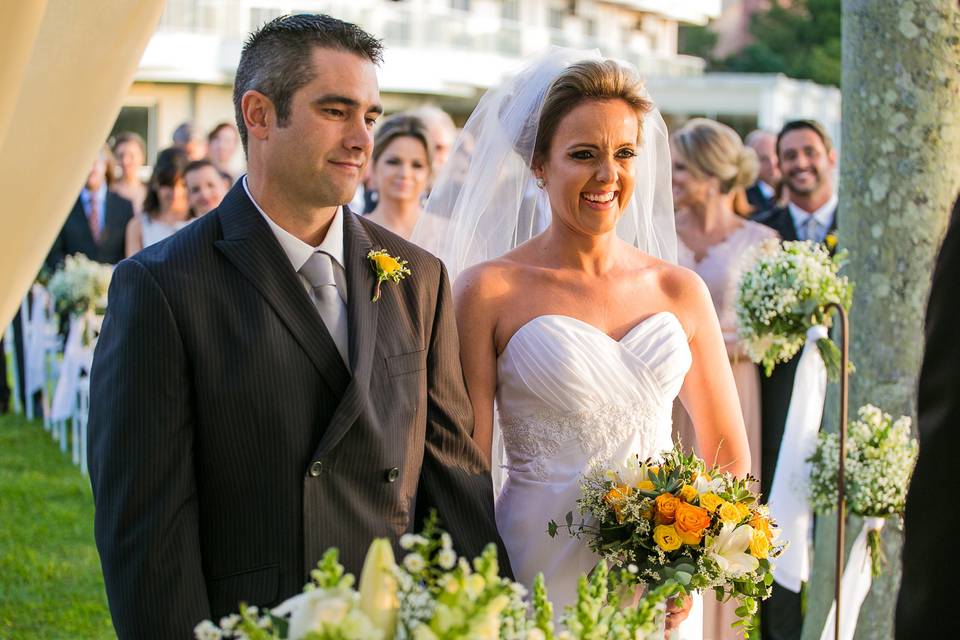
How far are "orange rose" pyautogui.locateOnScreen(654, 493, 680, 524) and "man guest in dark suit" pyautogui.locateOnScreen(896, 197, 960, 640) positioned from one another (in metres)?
1.83

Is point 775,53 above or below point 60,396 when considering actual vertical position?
above

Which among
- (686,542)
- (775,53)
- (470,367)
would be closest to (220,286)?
(470,367)

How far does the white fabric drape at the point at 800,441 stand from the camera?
5672 mm

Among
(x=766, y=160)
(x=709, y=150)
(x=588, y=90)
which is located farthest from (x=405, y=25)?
(x=588, y=90)

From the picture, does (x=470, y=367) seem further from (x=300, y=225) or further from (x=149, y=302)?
(x=149, y=302)

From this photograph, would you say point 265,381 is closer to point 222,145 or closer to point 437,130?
point 437,130

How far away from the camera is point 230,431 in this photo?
9.91 feet

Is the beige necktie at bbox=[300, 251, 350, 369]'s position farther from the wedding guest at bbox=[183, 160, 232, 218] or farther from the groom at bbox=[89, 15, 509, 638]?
the wedding guest at bbox=[183, 160, 232, 218]

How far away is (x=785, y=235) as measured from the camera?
8.81 meters

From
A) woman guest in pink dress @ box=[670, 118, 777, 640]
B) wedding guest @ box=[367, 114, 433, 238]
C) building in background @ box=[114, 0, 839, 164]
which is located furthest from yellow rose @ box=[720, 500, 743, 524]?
building in background @ box=[114, 0, 839, 164]

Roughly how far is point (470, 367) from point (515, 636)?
6.92 feet

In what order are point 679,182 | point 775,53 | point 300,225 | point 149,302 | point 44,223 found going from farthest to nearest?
point 775,53 → point 679,182 → point 300,225 → point 149,302 → point 44,223

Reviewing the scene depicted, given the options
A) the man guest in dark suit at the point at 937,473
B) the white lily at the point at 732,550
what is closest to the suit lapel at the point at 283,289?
the white lily at the point at 732,550

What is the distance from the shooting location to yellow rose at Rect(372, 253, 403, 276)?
3312mm
